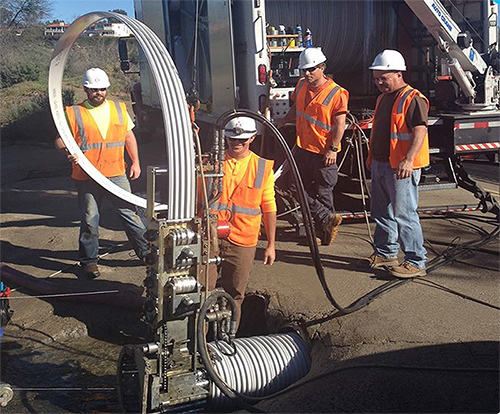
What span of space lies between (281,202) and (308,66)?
178cm

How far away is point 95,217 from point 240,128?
2.41 m

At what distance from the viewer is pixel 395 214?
5.68 meters

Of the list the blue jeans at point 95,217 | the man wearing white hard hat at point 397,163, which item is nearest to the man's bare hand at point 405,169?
the man wearing white hard hat at point 397,163

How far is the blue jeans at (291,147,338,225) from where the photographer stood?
21.9ft

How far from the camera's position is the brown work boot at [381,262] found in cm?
584

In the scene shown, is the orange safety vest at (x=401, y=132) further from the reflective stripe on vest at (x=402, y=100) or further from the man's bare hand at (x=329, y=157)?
the man's bare hand at (x=329, y=157)

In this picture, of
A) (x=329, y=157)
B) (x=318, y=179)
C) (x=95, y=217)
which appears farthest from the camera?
(x=318, y=179)

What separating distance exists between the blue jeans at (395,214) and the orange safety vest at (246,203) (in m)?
1.48

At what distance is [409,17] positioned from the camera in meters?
10.0

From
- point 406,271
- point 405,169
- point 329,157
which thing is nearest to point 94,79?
point 329,157

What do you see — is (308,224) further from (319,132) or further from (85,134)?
(85,134)

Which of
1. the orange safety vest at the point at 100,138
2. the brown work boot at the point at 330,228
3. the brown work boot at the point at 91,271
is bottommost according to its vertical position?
the brown work boot at the point at 91,271

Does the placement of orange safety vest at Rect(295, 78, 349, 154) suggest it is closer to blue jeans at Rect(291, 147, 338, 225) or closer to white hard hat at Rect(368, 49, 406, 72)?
blue jeans at Rect(291, 147, 338, 225)

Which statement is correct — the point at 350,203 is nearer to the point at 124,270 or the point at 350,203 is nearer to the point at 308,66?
the point at 308,66
